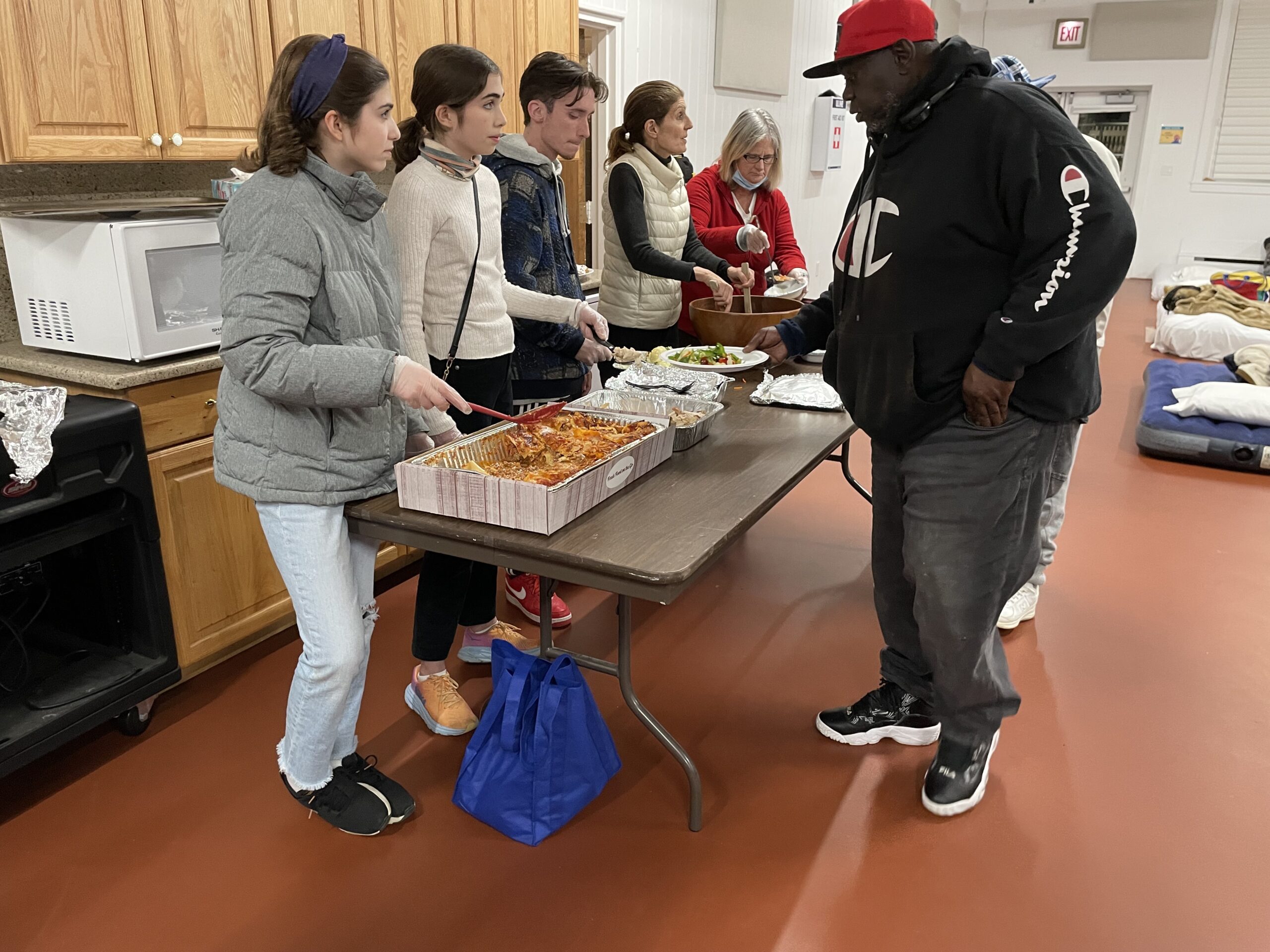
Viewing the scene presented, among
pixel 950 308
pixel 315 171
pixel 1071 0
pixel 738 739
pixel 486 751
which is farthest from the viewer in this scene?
pixel 1071 0

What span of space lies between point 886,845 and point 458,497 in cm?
124

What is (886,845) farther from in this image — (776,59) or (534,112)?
(776,59)

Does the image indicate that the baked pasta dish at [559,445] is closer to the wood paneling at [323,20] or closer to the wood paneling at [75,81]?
the wood paneling at [75,81]

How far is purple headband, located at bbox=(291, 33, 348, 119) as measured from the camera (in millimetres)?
1586

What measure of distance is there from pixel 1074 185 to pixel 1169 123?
11254 mm

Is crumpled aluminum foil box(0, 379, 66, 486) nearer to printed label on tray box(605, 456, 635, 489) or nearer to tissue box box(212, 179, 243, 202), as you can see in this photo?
tissue box box(212, 179, 243, 202)

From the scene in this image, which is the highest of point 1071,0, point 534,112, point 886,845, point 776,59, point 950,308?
point 1071,0

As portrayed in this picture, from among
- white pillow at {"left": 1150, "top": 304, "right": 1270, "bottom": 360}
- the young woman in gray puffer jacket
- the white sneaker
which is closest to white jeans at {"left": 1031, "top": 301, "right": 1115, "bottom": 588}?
the white sneaker

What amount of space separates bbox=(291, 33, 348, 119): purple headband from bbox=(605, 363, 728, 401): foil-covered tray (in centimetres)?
99

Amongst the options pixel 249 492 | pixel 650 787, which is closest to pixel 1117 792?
pixel 650 787

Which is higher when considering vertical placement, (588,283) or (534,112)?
(534,112)

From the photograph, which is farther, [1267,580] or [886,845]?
[1267,580]

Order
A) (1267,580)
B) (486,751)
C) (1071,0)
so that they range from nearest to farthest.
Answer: (486,751) < (1267,580) < (1071,0)

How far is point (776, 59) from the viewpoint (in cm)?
654
